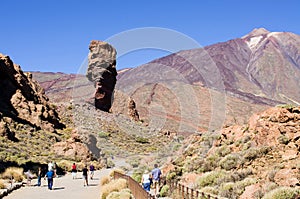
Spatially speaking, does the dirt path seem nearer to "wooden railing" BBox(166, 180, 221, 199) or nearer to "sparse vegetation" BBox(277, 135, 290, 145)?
"wooden railing" BBox(166, 180, 221, 199)

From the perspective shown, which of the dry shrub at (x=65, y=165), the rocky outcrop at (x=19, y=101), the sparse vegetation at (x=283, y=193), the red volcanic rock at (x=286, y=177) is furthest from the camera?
the rocky outcrop at (x=19, y=101)

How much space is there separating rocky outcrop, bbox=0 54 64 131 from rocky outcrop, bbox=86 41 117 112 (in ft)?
49.4

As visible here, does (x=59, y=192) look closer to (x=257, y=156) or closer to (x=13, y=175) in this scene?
(x=13, y=175)

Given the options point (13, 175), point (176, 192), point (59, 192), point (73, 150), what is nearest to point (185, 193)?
point (176, 192)

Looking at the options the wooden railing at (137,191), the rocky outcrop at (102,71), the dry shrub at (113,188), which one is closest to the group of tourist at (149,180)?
the wooden railing at (137,191)

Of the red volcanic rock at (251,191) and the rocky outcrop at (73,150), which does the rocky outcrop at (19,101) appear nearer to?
the rocky outcrop at (73,150)

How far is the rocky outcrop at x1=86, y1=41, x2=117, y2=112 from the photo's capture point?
61.1 metres

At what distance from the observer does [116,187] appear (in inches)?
674

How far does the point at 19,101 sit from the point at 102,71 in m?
19.7

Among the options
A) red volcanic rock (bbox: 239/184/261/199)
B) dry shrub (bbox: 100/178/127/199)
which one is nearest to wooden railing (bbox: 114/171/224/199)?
dry shrub (bbox: 100/178/127/199)

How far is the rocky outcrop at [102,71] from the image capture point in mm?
61075

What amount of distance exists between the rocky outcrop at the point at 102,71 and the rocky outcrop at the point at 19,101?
1506 cm

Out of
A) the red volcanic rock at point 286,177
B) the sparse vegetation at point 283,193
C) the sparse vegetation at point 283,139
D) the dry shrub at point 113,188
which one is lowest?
the dry shrub at point 113,188

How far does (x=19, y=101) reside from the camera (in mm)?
43188
